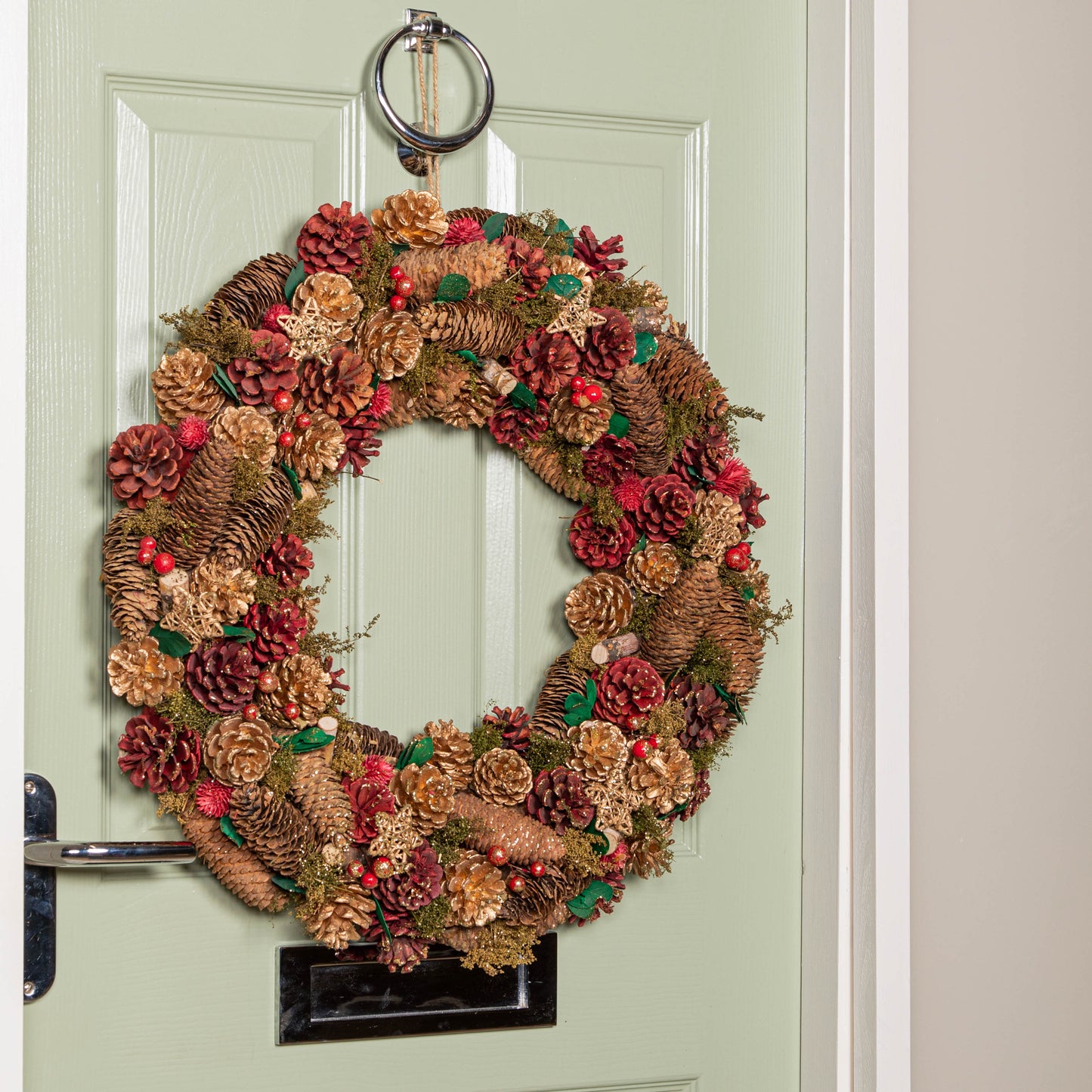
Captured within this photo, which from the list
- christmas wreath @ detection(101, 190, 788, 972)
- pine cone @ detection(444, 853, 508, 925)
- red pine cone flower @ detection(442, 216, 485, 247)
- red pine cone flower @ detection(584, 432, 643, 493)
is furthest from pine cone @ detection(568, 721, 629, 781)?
red pine cone flower @ detection(442, 216, 485, 247)

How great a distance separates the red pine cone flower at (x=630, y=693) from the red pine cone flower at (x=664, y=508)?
0.12 metres

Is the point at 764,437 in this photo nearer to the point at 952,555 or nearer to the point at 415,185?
the point at 952,555

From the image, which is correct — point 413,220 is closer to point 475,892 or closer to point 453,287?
point 453,287

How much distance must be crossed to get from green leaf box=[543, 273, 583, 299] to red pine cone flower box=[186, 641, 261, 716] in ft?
1.35

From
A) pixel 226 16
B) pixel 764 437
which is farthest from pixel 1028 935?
pixel 226 16

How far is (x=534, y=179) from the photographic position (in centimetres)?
98

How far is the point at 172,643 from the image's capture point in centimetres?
83

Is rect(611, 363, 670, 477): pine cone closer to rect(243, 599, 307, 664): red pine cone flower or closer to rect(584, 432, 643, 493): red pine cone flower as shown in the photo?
rect(584, 432, 643, 493): red pine cone flower

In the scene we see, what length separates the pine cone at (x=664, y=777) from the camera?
0.90 m

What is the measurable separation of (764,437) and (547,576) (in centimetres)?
27

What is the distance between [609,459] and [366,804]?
1.24 feet

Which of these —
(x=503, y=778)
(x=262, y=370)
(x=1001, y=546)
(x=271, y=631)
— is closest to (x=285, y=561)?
(x=271, y=631)

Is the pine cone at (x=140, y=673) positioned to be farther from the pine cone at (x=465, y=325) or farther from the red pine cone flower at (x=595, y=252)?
the red pine cone flower at (x=595, y=252)

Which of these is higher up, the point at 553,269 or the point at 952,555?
the point at 553,269
